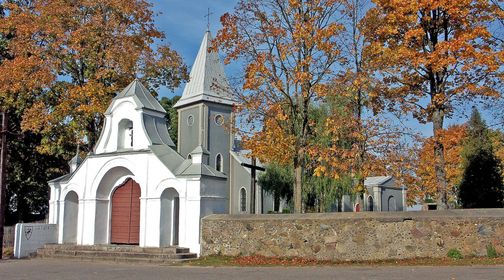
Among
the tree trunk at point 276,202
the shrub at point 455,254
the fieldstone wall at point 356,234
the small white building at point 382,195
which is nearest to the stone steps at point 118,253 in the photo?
the fieldstone wall at point 356,234

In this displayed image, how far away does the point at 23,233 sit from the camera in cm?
2200

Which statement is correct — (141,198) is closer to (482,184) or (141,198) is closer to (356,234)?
(356,234)

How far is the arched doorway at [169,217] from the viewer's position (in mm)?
20219

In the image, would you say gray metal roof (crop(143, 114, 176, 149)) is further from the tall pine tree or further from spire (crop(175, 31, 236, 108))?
spire (crop(175, 31, 236, 108))

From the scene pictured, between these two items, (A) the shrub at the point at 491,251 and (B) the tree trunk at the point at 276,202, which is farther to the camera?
(B) the tree trunk at the point at 276,202

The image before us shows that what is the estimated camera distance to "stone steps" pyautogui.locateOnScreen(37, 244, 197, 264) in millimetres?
18469

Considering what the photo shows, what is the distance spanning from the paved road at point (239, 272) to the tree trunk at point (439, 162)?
5.82 meters

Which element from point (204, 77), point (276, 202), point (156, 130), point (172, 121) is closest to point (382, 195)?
point (276, 202)

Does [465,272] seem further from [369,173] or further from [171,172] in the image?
[171,172]

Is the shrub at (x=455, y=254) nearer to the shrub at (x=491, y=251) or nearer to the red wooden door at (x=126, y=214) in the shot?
the shrub at (x=491, y=251)

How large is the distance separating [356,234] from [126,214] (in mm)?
10046

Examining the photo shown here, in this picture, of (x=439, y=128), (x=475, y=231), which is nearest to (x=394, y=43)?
(x=439, y=128)

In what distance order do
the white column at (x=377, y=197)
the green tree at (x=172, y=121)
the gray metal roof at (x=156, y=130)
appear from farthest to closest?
the white column at (x=377, y=197)
the green tree at (x=172, y=121)
the gray metal roof at (x=156, y=130)

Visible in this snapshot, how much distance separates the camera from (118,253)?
64.2ft
